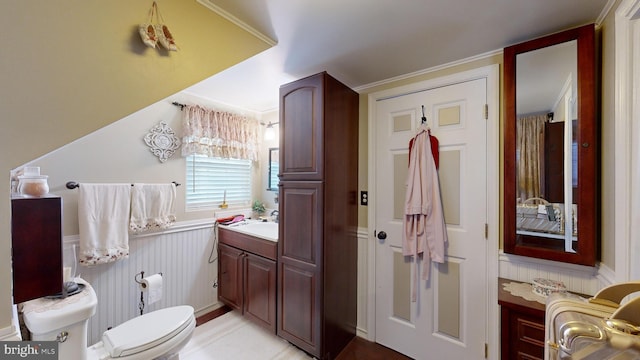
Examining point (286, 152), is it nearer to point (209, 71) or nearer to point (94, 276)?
point (209, 71)

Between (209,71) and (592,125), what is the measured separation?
6.66 ft

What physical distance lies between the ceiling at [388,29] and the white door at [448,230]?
1.00 feet

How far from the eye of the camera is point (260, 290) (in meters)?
2.16

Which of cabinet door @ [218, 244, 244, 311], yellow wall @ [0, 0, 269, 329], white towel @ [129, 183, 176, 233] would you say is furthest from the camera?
cabinet door @ [218, 244, 244, 311]

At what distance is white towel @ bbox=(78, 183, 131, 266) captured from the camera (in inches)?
69.5

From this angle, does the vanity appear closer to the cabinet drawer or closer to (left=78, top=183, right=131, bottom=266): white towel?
the cabinet drawer

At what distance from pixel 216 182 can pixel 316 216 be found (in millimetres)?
1521

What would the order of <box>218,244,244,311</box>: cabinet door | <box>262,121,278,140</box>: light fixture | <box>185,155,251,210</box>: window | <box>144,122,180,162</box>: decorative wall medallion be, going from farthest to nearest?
<box>262,121,278,140</box>: light fixture → <box>185,155,251,210</box>: window → <box>218,244,244,311</box>: cabinet door → <box>144,122,180,162</box>: decorative wall medallion

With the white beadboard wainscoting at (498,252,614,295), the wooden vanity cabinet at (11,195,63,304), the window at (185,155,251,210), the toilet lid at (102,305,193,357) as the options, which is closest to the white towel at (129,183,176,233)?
the window at (185,155,251,210)

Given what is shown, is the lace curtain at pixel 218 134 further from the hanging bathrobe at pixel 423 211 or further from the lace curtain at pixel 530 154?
the lace curtain at pixel 530 154

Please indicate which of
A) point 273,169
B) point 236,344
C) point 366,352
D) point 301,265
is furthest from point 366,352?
point 273,169

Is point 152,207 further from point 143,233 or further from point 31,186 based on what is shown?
point 31,186

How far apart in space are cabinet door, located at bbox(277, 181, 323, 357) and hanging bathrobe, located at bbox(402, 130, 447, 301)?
723 millimetres

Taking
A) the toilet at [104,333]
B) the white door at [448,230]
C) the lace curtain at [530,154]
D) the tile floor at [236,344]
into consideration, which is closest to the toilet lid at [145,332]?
the toilet at [104,333]
